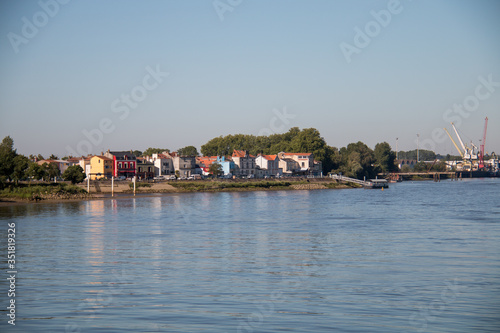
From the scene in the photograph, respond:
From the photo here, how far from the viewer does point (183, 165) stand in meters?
121

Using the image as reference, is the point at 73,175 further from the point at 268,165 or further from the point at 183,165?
the point at 268,165

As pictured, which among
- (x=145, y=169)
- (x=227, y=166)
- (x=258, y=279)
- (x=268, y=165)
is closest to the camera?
(x=258, y=279)

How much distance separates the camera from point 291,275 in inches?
747

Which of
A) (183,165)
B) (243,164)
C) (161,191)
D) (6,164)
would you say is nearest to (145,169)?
(183,165)

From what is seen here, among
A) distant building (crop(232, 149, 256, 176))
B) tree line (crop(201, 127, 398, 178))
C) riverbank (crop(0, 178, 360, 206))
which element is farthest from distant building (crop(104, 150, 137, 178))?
tree line (crop(201, 127, 398, 178))

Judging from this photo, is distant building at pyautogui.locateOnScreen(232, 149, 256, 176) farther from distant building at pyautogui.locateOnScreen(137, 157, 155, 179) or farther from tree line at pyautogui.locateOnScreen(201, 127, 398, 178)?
distant building at pyautogui.locateOnScreen(137, 157, 155, 179)

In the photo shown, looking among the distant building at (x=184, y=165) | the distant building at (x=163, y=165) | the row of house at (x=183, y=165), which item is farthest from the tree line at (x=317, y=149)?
the distant building at (x=163, y=165)

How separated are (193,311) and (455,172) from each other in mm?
194989

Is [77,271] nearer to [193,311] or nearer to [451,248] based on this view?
[193,311]

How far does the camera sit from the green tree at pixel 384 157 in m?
176

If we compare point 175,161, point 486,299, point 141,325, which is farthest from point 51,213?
point 175,161

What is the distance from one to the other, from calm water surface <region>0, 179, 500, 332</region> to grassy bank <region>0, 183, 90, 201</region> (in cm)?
3219

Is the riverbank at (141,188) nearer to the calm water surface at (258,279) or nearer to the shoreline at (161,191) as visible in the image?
the shoreline at (161,191)

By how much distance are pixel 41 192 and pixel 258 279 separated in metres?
55.3
